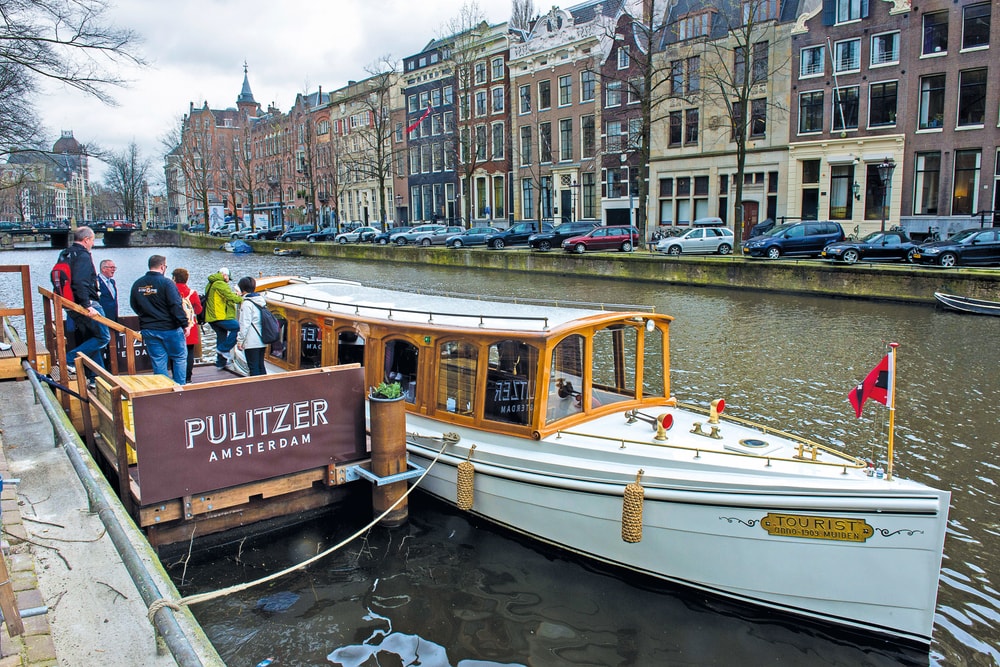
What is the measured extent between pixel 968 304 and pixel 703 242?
13.0m

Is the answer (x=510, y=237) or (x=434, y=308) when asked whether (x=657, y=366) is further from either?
(x=510, y=237)

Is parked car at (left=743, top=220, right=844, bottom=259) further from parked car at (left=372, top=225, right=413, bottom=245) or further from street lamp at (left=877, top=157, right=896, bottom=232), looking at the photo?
parked car at (left=372, top=225, right=413, bottom=245)

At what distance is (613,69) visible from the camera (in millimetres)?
44969

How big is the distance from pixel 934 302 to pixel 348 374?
20.8m

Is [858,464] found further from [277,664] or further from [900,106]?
[900,106]

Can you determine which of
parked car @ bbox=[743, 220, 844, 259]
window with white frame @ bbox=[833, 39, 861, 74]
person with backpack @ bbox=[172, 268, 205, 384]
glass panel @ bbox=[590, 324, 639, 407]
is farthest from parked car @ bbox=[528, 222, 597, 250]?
glass panel @ bbox=[590, 324, 639, 407]

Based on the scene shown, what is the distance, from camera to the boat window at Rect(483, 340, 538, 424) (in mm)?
7340

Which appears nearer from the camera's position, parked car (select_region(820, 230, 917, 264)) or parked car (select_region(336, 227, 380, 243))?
parked car (select_region(820, 230, 917, 264))

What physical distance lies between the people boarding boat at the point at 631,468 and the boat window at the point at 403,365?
0.09ft

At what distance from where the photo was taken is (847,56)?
117 feet

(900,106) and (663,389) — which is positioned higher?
(900,106)

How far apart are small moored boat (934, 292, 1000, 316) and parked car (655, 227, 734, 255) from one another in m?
Answer: 11.7

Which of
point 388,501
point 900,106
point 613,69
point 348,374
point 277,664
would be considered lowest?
point 277,664

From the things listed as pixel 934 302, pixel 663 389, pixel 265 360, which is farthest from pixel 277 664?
pixel 934 302
